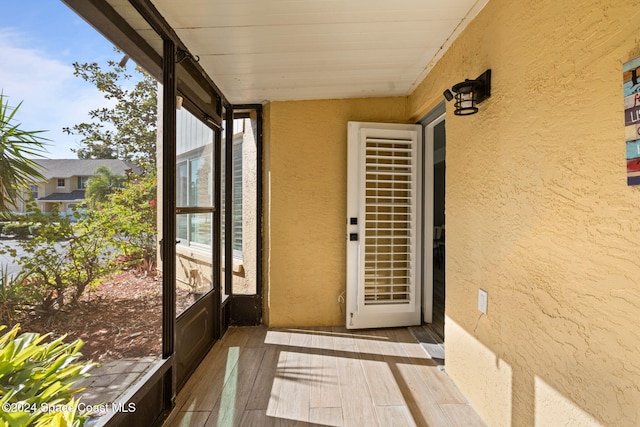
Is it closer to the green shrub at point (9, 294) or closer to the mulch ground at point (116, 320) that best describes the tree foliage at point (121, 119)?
the green shrub at point (9, 294)

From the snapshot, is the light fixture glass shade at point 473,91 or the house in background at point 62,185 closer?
the house in background at point 62,185

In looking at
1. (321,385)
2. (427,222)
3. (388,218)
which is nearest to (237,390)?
(321,385)

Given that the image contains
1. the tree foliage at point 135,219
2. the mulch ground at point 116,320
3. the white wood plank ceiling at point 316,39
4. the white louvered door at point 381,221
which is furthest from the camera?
the white louvered door at point 381,221

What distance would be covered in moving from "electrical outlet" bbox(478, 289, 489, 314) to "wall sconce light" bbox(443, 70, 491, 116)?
1.05 m

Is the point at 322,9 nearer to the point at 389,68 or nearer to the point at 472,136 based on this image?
the point at 389,68

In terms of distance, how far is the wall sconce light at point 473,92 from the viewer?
179cm

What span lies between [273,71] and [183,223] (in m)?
1.40

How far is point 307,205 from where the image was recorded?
3283 millimetres

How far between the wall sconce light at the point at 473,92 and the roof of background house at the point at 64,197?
6.74 ft

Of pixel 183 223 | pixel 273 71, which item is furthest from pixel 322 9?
pixel 183 223

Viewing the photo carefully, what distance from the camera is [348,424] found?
1.80 metres

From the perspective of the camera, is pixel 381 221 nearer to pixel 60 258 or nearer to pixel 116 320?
pixel 116 320

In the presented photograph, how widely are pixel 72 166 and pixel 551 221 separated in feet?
6.94

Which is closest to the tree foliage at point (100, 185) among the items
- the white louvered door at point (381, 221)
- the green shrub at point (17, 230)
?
the green shrub at point (17, 230)
